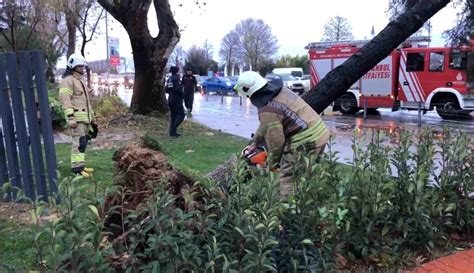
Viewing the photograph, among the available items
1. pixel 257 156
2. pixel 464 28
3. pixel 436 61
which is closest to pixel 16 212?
pixel 257 156

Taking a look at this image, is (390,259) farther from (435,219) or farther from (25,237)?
(25,237)

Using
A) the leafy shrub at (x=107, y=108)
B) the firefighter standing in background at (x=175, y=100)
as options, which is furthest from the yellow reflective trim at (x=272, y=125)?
the leafy shrub at (x=107, y=108)

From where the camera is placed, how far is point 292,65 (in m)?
68.6

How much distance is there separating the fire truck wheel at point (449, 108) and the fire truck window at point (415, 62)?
4.94 feet

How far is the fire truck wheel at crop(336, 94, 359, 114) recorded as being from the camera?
21516mm

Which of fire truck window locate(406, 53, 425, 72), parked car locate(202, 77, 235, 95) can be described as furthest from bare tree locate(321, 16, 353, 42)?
fire truck window locate(406, 53, 425, 72)

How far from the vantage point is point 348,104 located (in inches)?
851

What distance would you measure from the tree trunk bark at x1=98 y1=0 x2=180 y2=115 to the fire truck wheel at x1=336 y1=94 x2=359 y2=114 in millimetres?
9097

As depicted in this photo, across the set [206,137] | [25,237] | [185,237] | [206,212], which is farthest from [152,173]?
[206,137]

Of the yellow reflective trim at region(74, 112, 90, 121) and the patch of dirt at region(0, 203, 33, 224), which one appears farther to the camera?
the yellow reflective trim at region(74, 112, 90, 121)

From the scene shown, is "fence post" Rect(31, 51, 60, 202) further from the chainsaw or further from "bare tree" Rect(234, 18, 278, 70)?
→ "bare tree" Rect(234, 18, 278, 70)

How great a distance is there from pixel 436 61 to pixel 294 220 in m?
17.7

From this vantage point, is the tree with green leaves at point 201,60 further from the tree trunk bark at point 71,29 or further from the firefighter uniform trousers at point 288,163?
the firefighter uniform trousers at point 288,163

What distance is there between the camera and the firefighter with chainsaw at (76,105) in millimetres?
6660
